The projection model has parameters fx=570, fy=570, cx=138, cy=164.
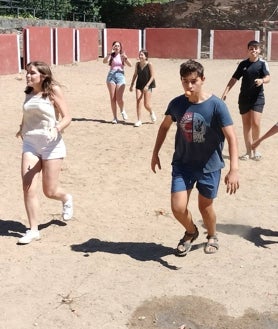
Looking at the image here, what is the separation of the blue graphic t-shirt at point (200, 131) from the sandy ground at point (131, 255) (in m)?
0.84

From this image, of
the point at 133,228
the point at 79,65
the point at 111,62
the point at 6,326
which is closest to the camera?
the point at 6,326

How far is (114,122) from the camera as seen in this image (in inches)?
420

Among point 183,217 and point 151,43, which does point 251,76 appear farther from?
point 151,43

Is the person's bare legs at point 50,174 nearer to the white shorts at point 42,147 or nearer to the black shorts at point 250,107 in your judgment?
the white shorts at point 42,147

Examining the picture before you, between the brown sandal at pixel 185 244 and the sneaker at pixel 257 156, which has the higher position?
the brown sandal at pixel 185 244

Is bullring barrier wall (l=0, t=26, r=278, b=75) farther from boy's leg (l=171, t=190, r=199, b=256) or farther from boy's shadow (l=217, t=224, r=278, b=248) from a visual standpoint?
boy's leg (l=171, t=190, r=199, b=256)

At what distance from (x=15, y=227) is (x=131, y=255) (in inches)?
50.8

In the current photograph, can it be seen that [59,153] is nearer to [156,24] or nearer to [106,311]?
[106,311]

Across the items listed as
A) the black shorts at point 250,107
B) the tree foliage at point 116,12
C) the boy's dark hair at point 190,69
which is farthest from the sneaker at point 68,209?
the tree foliage at point 116,12

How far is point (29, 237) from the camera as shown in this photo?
5.00m

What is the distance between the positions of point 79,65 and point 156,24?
Result: 37.5ft

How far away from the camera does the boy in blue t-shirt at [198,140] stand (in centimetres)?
A: 427

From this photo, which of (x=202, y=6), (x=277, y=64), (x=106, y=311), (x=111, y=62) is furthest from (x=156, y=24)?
(x=106, y=311)

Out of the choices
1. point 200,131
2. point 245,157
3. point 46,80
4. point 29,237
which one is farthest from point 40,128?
point 245,157
